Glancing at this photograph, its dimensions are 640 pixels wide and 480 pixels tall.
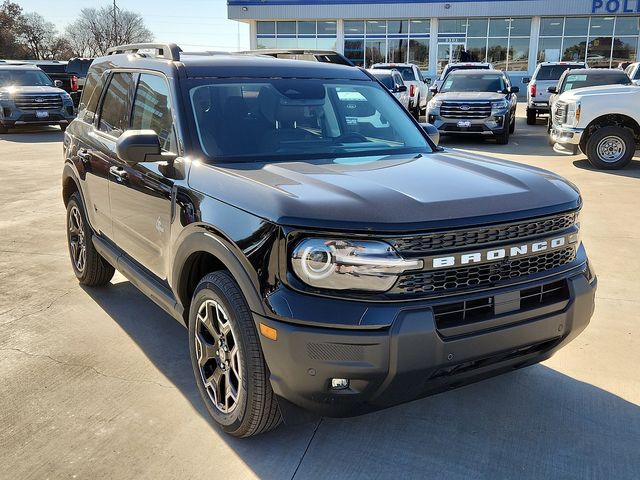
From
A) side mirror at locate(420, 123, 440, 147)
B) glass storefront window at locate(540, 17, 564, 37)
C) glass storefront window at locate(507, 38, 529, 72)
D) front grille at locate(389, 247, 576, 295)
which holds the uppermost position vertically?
glass storefront window at locate(540, 17, 564, 37)

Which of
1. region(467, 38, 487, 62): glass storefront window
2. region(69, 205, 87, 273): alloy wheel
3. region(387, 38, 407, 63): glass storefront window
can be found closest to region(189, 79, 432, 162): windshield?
region(69, 205, 87, 273): alloy wheel

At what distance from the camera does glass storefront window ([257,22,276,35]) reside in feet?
128

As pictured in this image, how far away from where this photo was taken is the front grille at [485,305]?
2.56m

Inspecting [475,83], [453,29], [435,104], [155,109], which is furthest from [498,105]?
[453,29]

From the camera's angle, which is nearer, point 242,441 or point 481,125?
point 242,441

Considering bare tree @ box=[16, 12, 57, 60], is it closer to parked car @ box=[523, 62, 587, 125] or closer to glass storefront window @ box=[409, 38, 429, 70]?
glass storefront window @ box=[409, 38, 429, 70]

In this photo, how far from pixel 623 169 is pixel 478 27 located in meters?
27.3

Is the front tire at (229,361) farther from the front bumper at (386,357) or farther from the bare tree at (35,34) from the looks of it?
the bare tree at (35,34)

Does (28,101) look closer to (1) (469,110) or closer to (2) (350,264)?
(1) (469,110)

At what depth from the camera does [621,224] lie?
7.23 meters

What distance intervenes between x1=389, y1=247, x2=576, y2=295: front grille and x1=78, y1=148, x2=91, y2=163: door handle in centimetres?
310

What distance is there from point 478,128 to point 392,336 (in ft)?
40.7

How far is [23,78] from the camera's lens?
60.6ft

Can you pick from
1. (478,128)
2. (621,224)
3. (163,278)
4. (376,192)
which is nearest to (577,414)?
(376,192)
